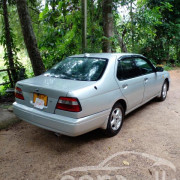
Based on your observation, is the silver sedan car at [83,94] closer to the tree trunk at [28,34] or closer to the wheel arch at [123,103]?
the wheel arch at [123,103]

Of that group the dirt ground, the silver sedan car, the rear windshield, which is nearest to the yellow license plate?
the silver sedan car

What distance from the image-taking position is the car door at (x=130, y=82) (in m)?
3.43

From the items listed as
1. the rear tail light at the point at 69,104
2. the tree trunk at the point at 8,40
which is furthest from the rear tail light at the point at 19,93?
the tree trunk at the point at 8,40

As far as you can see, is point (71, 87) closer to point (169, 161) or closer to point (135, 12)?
point (169, 161)

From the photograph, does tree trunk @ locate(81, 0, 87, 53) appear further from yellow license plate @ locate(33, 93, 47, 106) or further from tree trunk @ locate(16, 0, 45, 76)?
yellow license plate @ locate(33, 93, 47, 106)

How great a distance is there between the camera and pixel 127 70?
12.0ft

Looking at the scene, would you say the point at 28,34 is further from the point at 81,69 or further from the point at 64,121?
the point at 64,121

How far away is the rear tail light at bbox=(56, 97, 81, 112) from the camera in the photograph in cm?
251

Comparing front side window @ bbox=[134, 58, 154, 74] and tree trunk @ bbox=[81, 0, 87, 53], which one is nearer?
front side window @ bbox=[134, 58, 154, 74]

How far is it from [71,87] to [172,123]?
2.52 meters

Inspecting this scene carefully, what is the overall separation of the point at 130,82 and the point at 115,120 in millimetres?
832

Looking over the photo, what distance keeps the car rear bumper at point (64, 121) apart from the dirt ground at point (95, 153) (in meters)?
0.42

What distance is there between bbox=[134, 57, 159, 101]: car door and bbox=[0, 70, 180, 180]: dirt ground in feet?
2.54

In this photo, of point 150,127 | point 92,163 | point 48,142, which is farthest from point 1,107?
point 150,127
